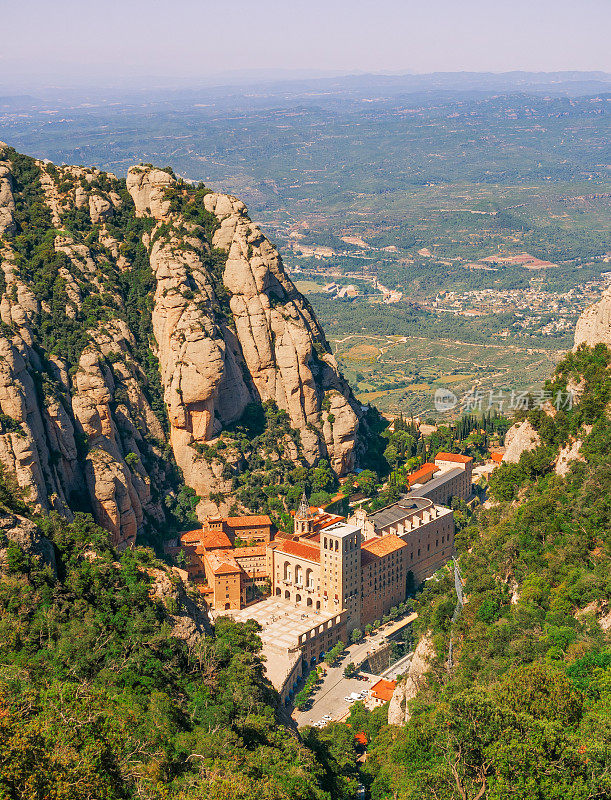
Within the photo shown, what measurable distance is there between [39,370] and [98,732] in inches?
1623

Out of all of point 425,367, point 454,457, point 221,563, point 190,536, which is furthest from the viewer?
point 425,367

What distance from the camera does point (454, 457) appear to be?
267 feet

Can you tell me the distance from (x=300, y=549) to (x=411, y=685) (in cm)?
1968

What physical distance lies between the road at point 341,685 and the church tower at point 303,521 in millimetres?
8380

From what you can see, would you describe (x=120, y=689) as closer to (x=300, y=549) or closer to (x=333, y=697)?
(x=333, y=697)

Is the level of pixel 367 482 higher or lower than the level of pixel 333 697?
higher

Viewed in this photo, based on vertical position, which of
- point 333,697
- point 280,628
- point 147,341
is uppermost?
point 147,341

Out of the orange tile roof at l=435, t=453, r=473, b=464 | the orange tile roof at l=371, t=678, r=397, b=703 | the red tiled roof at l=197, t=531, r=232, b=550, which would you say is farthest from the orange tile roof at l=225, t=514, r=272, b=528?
the orange tile roof at l=435, t=453, r=473, b=464

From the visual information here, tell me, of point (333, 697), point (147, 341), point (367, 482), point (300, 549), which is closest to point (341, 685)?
point (333, 697)

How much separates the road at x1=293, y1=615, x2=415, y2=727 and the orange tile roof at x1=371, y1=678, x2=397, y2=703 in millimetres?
1320

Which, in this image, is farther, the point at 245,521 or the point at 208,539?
the point at 245,521

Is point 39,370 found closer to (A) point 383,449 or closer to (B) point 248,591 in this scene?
(B) point 248,591

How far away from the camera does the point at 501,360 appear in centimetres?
15675

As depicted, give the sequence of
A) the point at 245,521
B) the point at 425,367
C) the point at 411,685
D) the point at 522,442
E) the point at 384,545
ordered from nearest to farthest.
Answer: the point at 411,685, the point at 522,442, the point at 384,545, the point at 245,521, the point at 425,367
